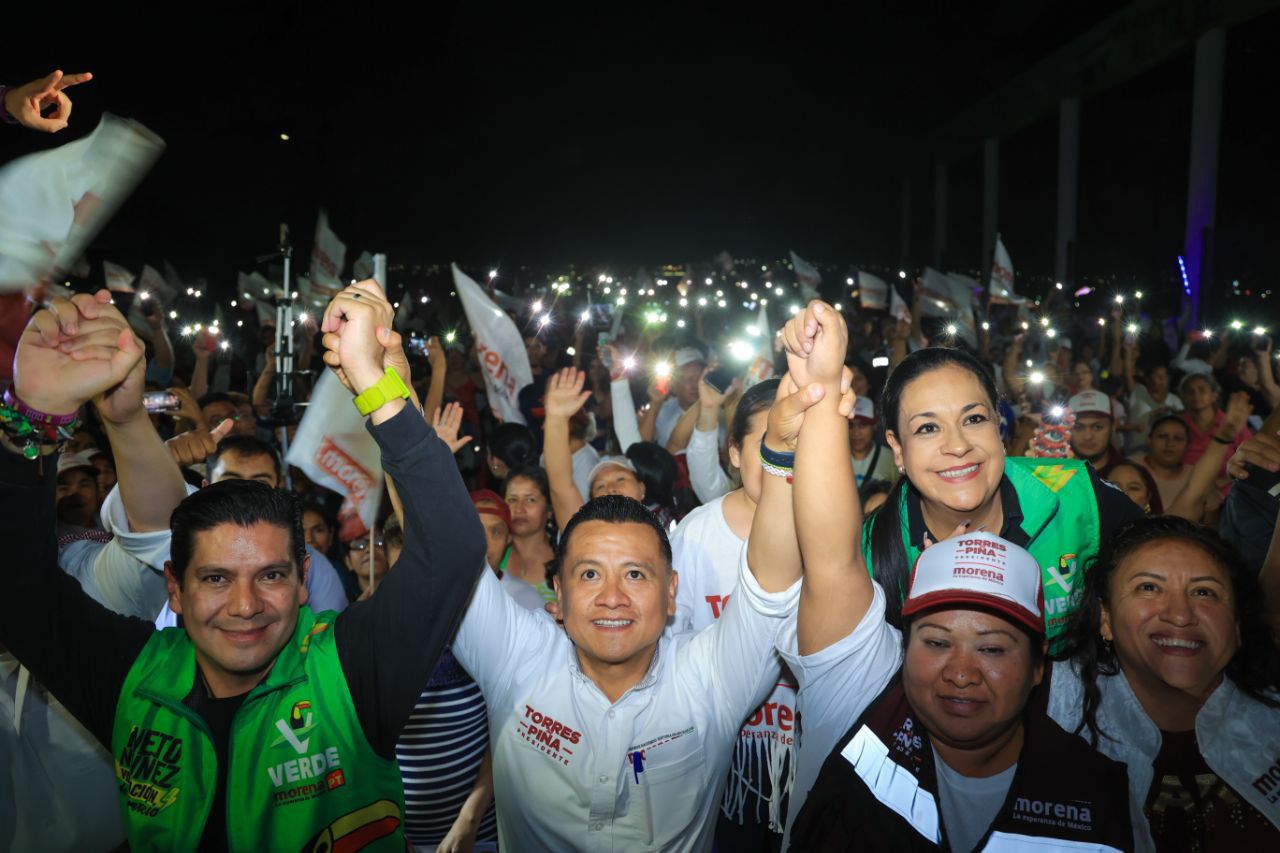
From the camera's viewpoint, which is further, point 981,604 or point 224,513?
point 224,513

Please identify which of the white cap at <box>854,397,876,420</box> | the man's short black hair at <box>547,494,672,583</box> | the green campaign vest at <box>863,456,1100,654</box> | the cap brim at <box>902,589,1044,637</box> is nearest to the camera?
the cap brim at <box>902,589,1044,637</box>

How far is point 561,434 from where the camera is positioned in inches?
169

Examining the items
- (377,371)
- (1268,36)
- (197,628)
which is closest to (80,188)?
(377,371)

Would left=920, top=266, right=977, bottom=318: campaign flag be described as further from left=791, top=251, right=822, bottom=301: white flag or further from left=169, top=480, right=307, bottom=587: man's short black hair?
left=169, top=480, right=307, bottom=587: man's short black hair

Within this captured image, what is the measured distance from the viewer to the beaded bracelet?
2.11 metres

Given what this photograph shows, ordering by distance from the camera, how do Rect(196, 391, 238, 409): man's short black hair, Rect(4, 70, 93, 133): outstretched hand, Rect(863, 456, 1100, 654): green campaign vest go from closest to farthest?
Rect(4, 70, 93, 133): outstretched hand, Rect(863, 456, 1100, 654): green campaign vest, Rect(196, 391, 238, 409): man's short black hair

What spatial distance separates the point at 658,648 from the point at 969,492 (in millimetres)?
1025

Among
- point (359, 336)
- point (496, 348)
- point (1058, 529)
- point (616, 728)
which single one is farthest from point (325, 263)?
point (1058, 529)

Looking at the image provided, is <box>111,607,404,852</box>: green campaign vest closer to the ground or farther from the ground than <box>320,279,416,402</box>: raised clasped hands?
closer to the ground

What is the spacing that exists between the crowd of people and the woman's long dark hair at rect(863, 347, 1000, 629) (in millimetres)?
14

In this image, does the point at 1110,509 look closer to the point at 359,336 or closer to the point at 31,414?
the point at 359,336

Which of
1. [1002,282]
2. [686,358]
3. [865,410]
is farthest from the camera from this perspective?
[1002,282]

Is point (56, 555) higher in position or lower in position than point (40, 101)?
lower

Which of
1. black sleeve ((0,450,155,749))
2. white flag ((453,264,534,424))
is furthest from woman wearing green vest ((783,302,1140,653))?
white flag ((453,264,534,424))
